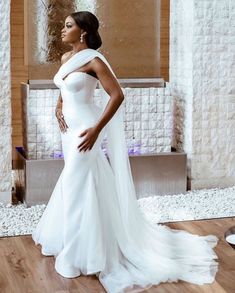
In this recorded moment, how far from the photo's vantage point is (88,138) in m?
3.06

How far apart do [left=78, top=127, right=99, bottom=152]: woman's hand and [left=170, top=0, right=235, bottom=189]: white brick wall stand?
1.86 metres

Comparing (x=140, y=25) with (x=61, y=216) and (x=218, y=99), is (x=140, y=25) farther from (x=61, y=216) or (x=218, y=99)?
(x=61, y=216)

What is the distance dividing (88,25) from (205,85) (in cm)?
193

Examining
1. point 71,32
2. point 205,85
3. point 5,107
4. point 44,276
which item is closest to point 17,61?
point 5,107

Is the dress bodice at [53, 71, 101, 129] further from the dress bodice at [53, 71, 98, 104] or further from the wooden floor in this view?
the wooden floor

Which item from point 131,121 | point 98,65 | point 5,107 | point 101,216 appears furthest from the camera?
point 131,121

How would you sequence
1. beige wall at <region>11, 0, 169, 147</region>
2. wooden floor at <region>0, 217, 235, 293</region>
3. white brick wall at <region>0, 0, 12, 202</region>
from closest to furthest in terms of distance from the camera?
wooden floor at <region>0, 217, 235, 293</region>, white brick wall at <region>0, 0, 12, 202</region>, beige wall at <region>11, 0, 169, 147</region>

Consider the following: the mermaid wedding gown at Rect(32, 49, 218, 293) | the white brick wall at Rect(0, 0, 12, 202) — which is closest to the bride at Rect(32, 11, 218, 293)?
the mermaid wedding gown at Rect(32, 49, 218, 293)

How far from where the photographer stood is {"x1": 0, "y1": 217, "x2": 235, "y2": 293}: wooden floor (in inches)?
115

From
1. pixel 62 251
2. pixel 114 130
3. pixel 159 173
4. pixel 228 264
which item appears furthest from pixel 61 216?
pixel 159 173

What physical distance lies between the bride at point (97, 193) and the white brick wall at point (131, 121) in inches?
50.6

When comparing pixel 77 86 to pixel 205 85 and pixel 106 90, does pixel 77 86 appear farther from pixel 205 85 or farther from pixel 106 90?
pixel 205 85

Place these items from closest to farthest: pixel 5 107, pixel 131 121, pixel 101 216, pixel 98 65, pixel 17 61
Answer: pixel 98 65, pixel 101 216, pixel 5 107, pixel 131 121, pixel 17 61

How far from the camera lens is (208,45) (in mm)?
4758
